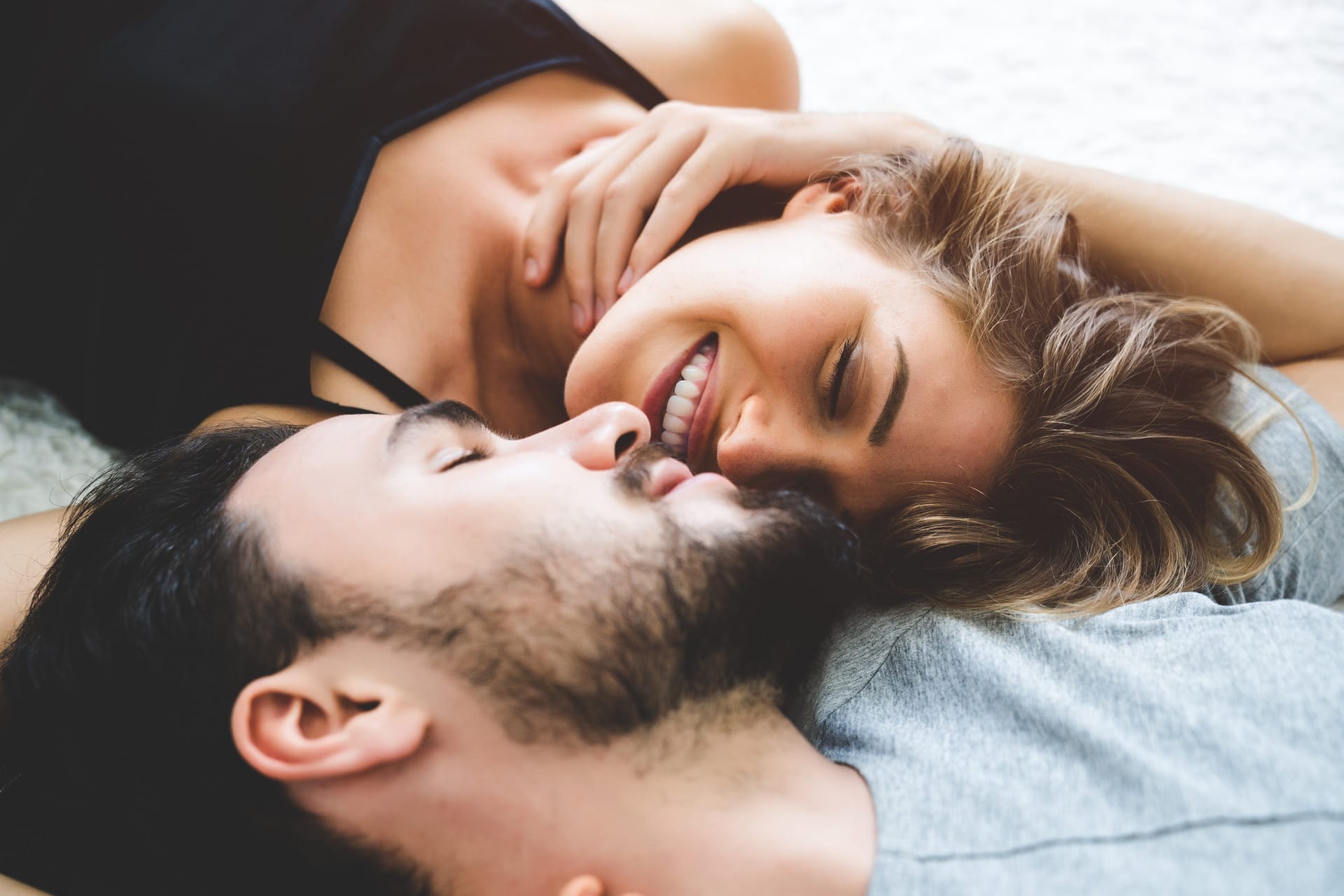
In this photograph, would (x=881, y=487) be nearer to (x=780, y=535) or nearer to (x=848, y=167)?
(x=780, y=535)

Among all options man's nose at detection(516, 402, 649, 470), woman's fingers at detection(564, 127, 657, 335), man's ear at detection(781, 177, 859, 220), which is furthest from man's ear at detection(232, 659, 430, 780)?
man's ear at detection(781, 177, 859, 220)

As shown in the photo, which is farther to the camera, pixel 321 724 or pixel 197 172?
pixel 197 172

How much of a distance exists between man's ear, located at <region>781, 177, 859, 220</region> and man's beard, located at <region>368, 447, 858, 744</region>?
23.4 inches

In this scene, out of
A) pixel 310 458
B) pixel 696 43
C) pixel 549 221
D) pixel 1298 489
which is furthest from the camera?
pixel 696 43

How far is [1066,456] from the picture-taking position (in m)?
1.09

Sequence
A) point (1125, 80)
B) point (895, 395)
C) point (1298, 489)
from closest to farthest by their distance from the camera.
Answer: point (895, 395), point (1298, 489), point (1125, 80)

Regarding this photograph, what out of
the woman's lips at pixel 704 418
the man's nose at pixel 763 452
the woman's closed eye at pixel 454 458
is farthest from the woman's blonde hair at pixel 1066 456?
the woman's closed eye at pixel 454 458

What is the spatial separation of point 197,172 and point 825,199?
0.87m

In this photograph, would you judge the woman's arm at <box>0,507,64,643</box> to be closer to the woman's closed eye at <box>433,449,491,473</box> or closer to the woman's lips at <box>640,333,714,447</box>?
the woman's closed eye at <box>433,449,491,473</box>

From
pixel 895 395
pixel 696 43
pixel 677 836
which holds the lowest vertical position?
pixel 677 836

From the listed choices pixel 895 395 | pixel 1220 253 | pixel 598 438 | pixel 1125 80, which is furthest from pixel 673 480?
pixel 1125 80

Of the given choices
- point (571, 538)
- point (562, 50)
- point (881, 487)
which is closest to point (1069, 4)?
point (562, 50)

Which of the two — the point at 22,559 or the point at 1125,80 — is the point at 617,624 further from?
the point at 1125,80

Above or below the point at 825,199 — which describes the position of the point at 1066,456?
below
